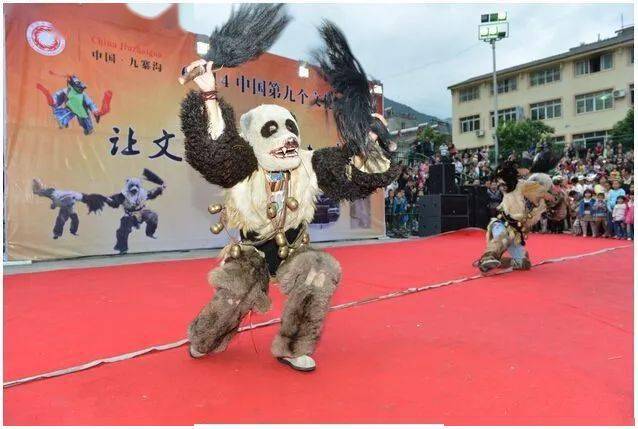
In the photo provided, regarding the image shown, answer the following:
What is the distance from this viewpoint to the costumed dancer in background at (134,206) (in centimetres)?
633

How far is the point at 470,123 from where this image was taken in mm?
29953

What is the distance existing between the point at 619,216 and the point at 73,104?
336 inches

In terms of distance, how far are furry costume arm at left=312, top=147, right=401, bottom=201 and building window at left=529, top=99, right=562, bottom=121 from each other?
26.9 metres

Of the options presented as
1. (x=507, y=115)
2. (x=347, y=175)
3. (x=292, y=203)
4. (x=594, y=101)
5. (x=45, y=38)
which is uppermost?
(x=507, y=115)

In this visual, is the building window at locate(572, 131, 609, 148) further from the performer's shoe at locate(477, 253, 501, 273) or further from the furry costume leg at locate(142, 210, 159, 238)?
the furry costume leg at locate(142, 210, 159, 238)

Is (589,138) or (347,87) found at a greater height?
(589,138)

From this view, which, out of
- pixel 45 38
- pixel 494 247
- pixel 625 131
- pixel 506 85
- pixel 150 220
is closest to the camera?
pixel 494 247

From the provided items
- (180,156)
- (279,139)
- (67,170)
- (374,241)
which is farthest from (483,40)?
(279,139)

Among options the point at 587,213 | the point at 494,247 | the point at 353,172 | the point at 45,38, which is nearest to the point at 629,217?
the point at 587,213

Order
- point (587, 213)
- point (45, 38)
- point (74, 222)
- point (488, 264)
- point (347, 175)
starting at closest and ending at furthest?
1. point (347, 175)
2. point (488, 264)
3. point (45, 38)
4. point (74, 222)
5. point (587, 213)

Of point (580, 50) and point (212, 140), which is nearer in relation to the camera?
point (212, 140)

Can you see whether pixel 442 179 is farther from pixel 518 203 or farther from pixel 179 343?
pixel 179 343

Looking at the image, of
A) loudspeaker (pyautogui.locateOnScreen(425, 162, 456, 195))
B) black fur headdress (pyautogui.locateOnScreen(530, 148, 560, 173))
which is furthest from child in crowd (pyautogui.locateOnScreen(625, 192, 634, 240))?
black fur headdress (pyautogui.locateOnScreen(530, 148, 560, 173))

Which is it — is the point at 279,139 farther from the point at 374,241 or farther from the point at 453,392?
the point at 374,241
